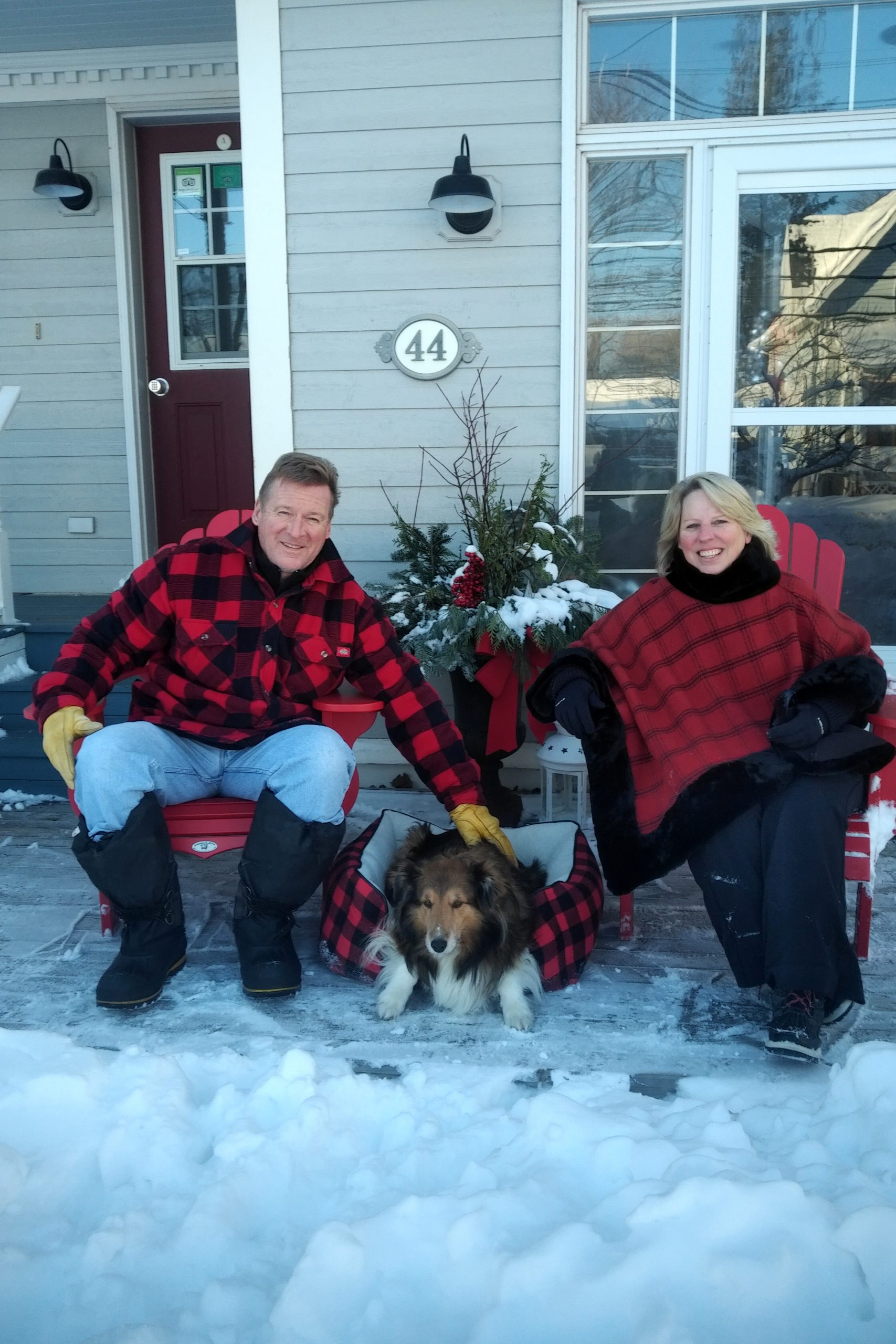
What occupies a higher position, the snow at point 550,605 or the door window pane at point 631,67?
the door window pane at point 631,67

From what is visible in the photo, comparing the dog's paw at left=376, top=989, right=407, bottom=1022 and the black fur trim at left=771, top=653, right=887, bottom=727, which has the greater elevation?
the black fur trim at left=771, top=653, right=887, bottom=727

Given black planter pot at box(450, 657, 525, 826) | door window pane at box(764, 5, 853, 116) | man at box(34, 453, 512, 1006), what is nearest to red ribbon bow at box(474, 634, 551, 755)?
black planter pot at box(450, 657, 525, 826)

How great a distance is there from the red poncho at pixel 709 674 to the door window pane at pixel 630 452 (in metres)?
1.34

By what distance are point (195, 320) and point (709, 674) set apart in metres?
3.69

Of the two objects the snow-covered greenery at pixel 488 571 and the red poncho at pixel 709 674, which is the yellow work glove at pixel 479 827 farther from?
the snow-covered greenery at pixel 488 571

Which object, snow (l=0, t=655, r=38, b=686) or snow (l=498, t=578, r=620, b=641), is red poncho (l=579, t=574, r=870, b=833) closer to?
snow (l=498, t=578, r=620, b=641)

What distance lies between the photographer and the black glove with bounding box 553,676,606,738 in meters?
2.32

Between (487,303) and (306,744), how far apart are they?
6.43 ft

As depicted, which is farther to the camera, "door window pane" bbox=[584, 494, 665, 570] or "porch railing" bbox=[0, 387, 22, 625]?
"porch railing" bbox=[0, 387, 22, 625]

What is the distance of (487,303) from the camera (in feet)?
11.7

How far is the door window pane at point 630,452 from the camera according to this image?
364cm

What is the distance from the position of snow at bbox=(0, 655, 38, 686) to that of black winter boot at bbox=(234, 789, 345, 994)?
202 cm

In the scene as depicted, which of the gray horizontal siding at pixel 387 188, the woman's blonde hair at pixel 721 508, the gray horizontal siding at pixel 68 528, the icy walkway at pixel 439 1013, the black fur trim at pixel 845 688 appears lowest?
the icy walkway at pixel 439 1013

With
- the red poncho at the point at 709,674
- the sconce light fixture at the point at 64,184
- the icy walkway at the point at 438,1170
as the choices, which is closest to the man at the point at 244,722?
the icy walkway at the point at 438,1170
